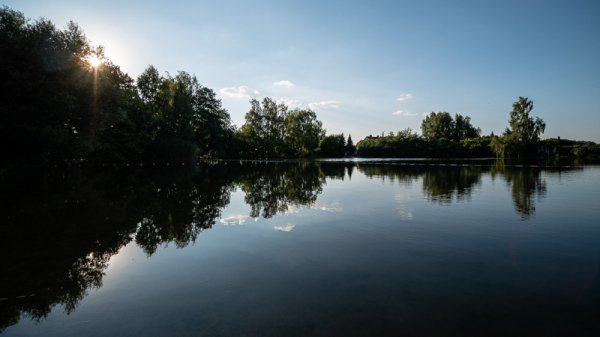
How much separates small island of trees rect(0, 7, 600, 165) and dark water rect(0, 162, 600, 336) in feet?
58.1

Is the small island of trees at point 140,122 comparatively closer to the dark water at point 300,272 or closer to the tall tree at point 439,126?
the tall tree at point 439,126

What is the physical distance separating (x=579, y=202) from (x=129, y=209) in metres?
25.3

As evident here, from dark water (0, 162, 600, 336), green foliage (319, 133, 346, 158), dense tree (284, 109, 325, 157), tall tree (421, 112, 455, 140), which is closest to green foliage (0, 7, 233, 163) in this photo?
dark water (0, 162, 600, 336)

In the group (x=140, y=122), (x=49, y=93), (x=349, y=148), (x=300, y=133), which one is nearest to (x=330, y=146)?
(x=300, y=133)

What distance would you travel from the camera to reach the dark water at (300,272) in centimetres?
543

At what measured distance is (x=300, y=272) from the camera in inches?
310

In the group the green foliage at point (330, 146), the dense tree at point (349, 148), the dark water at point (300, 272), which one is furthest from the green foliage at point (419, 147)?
the dark water at point (300, 272)

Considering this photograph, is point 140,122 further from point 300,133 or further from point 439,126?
point 439,126

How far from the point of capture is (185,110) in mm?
74625

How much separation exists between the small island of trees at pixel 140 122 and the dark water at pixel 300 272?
17.7m

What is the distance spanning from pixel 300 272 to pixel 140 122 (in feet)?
210

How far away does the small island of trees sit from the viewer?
28.2m

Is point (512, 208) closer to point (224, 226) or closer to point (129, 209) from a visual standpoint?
point (224, 226)

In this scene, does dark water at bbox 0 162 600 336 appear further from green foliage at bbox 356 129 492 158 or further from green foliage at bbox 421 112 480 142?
green foliage at bbox 421 112 480 142
